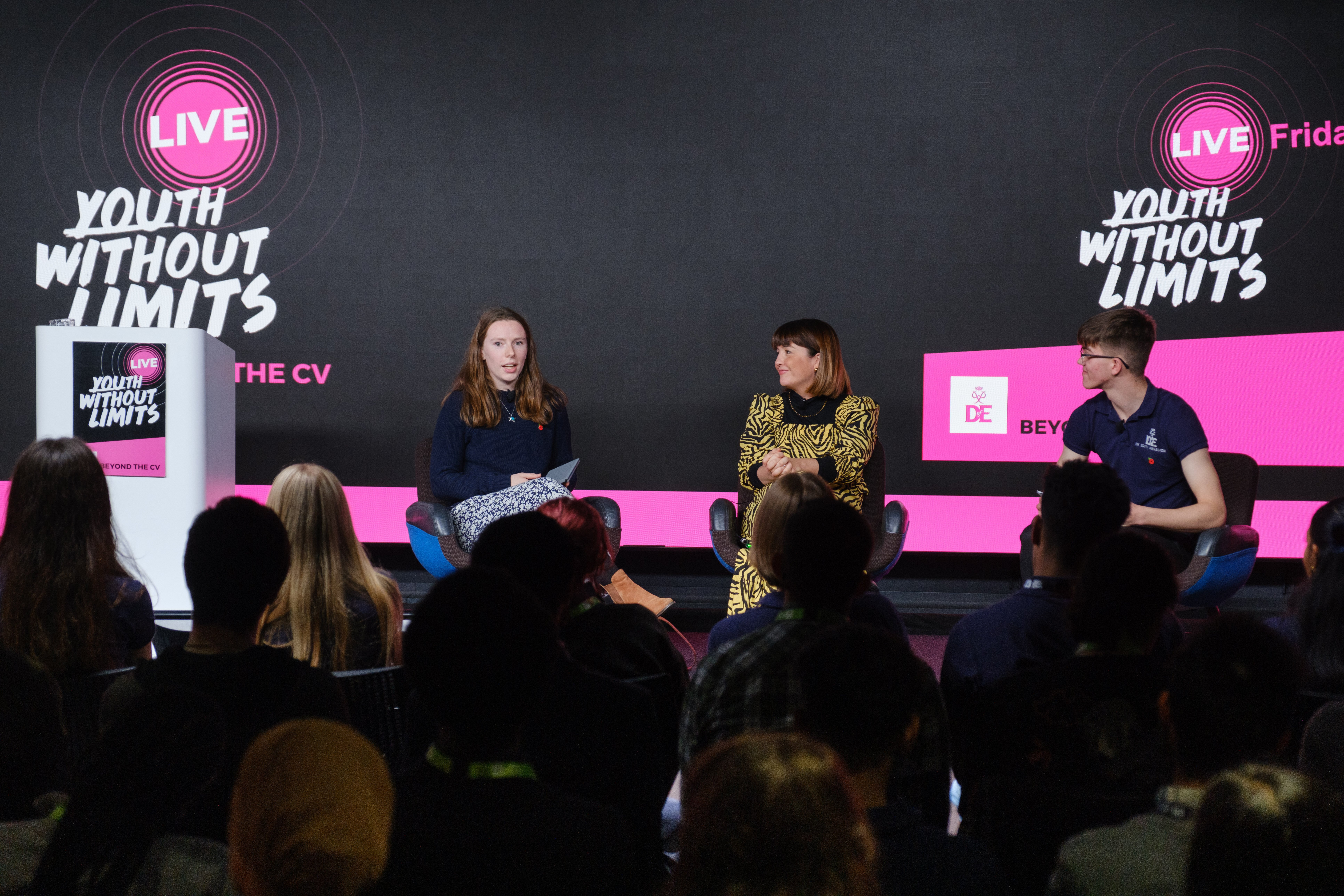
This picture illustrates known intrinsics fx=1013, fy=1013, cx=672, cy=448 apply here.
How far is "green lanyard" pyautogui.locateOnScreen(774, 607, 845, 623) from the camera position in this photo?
1690mm

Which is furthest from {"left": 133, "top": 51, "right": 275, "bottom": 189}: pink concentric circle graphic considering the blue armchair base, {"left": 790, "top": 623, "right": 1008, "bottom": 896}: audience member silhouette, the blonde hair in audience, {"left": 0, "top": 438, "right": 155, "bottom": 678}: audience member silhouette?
{"left": 790, "top": 623, "right": 1008, "bottom": 896}: audience member silhouette

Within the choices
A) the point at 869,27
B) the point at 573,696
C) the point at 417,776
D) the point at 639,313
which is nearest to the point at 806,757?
the point at 417,776

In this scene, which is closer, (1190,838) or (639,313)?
(1190,838)

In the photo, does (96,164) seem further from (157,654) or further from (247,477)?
(157,654)

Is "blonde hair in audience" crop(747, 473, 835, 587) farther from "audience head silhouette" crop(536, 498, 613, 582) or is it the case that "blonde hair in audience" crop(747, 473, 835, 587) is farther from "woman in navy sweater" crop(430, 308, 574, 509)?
"woman in navy sweater" crop(430, 308, 574, 509)

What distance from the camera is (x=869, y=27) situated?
4.96 metres

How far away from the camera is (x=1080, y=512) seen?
2.11 m

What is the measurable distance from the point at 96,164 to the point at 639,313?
2.93 meters

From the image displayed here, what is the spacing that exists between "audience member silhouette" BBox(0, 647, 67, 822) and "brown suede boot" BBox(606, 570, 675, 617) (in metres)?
3.39

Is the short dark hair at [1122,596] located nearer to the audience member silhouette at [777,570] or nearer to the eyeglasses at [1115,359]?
the audience member silhouette at [777,570]

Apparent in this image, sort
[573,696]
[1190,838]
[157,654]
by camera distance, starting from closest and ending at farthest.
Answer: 1. [1190,838]
2. [573,696]
3. [157,654]

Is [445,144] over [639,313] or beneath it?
over

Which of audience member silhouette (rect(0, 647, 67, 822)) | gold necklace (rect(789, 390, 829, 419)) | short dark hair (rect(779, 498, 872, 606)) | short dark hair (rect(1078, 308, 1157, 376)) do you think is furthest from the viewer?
gold necklace (rect(789, 390, 829, 419))

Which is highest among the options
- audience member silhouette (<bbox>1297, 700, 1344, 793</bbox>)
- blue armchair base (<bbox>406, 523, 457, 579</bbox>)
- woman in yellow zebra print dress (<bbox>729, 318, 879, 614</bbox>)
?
woman in yellow zebra print dress (<bbox>729, 318, 879, 614</bbox>)
